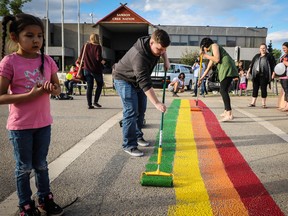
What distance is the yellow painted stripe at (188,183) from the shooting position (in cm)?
280

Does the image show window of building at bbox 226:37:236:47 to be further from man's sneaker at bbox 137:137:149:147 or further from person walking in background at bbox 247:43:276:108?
man's sneaker at bbox 137:137:149:147

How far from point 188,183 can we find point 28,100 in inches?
74.4

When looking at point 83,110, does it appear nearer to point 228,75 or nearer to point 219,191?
point 228,75

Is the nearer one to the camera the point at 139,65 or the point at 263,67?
the point at 139,65

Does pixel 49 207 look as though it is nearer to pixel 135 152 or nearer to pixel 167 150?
pixel 135 152

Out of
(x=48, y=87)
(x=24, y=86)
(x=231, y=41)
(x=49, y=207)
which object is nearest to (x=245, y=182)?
(x=49, y=207)

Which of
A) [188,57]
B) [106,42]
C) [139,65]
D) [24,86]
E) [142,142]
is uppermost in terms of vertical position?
[106,42]

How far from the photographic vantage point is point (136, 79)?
4.23 metres

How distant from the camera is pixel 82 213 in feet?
8.82

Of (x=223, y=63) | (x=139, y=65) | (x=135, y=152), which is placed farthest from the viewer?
(x=223, y=63)

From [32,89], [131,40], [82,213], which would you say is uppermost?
[131,40]

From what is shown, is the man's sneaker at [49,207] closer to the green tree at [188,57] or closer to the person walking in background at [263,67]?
the person walking in background at [263,67]

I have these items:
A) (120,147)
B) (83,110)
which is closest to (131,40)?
(83,110)

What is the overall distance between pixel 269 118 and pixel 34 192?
646 cm
